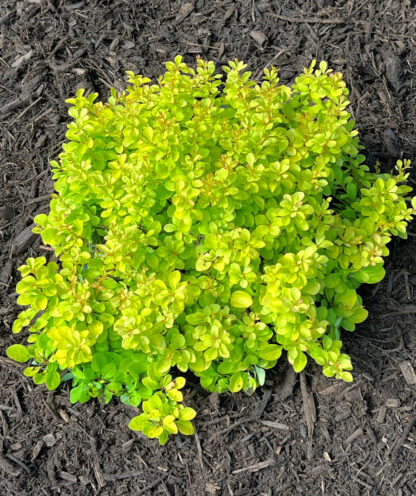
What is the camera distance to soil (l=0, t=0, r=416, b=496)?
2594mm

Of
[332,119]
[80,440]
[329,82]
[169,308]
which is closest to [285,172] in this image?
[332,119]

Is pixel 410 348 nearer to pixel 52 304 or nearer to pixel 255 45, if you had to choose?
pixel 52 304

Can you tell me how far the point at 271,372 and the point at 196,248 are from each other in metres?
0.81

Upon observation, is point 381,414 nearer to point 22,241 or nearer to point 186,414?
point 186,414

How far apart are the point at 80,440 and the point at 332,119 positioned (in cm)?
187

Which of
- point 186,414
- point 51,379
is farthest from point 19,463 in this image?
point 186,414

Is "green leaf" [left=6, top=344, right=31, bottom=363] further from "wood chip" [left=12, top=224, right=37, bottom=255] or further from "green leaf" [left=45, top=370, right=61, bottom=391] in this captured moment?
"wood chip" [left=12, top=224, right=37, bottom=255]

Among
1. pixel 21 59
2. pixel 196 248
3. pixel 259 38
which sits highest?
pixel 259 38

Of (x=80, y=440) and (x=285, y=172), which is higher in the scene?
(x=285, y=172)

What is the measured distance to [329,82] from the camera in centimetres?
246

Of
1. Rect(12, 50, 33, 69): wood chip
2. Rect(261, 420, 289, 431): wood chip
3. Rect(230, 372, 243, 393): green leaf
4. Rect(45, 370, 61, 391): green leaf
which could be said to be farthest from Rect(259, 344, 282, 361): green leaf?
Rect(12, 50, 33, 69): wood chip

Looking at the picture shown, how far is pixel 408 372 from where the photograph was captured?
107 inches

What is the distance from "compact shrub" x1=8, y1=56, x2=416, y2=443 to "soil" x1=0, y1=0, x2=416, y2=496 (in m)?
0.31

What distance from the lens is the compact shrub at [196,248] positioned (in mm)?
2199
